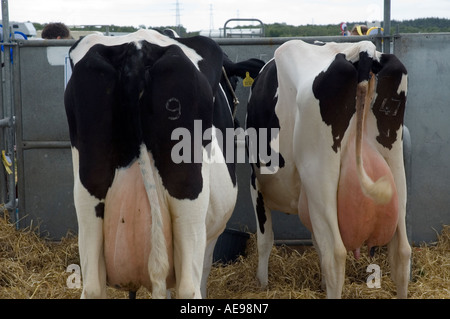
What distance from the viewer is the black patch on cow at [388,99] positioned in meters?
3.69

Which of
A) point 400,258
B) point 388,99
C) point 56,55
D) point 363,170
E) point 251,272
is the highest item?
point 56,55

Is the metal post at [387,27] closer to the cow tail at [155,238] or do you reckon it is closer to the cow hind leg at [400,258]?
the cow hind leg at [400,258]

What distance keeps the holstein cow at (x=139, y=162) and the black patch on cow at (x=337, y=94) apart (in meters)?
0.84

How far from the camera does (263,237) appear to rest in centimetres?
491

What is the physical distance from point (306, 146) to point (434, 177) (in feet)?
7.55

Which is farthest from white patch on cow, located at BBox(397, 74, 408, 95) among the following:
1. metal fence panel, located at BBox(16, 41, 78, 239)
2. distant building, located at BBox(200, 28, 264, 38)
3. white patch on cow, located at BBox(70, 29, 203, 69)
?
distant building, located at BBox(200, 28, 264, 38)

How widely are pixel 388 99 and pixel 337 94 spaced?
14.3 inches

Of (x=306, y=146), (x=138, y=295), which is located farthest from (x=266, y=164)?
(x=138, y=295)

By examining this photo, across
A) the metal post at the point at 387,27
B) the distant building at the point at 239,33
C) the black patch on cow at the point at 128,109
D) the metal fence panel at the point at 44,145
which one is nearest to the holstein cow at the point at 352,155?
the black patch on cow at the point at 128,109

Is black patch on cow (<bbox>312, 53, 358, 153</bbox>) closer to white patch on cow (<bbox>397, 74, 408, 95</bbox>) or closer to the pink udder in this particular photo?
the pink udder

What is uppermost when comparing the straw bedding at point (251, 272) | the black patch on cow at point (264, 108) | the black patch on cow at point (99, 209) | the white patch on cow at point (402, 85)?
the white patch on cow at point (402, 85)

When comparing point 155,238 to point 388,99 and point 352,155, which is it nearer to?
point 352,155

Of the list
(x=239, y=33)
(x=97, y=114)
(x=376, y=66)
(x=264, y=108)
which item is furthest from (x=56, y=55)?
(x=239, y=33)

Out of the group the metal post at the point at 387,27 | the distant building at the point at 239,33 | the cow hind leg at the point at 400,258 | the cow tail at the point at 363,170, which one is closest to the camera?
the cow tail at the point at 363,170
